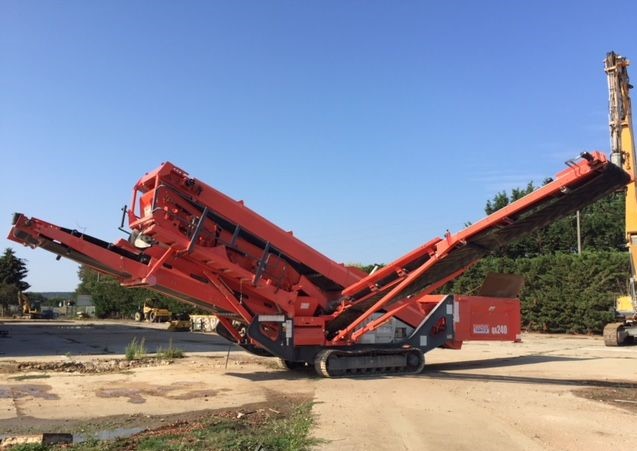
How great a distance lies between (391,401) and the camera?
372 inches

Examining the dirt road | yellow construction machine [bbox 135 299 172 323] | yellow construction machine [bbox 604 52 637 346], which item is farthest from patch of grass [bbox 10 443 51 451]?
yellow construction machine [bbox 135 299 172 323]

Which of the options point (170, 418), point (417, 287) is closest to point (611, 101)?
point (417, 287)

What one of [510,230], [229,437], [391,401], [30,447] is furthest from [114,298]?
[229,437]

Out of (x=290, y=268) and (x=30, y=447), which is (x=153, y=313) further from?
(x=30, y=447)

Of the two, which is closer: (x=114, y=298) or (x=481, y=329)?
(x=481, y=329)

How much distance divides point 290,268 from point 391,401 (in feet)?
12.8

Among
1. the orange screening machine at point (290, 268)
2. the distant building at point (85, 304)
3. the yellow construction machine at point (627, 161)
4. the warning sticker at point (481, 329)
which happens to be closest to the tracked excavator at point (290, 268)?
the orange screening machine at point (290, 268)

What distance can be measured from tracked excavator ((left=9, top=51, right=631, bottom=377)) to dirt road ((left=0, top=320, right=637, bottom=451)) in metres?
0.79

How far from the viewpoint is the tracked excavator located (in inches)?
424

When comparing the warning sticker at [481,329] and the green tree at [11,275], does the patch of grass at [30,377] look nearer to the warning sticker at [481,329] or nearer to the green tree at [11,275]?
the warning sticker at [481,329]

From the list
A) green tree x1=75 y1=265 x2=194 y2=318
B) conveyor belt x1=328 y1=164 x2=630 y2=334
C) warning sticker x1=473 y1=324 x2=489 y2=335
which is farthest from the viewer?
green tree x1=75 y1=265 x2=194 y2=318

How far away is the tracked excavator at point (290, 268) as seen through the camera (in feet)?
35.3

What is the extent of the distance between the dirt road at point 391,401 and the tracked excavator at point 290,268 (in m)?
0.79

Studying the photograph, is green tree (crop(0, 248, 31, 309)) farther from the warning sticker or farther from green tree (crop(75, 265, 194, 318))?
the warning sticker
